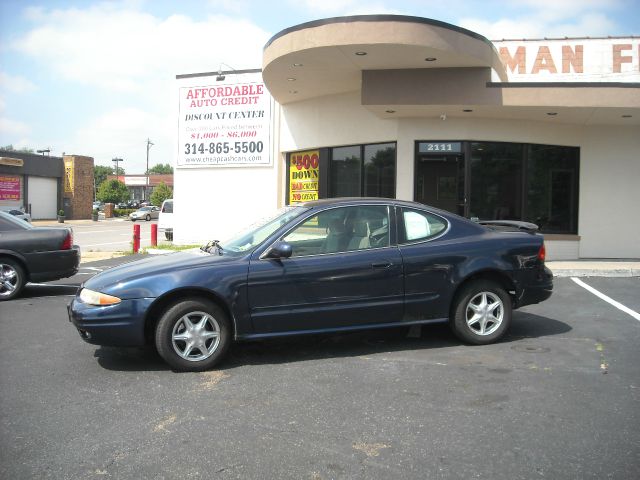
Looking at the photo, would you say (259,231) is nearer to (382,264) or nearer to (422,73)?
(382,264)

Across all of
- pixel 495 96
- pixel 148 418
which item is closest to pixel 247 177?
pixel 495 96

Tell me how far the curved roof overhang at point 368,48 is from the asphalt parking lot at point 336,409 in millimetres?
5674

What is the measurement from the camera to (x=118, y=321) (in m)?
4.86

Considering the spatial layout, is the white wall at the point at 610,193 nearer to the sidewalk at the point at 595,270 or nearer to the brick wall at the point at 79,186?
the sidewalk at the point at 595,270

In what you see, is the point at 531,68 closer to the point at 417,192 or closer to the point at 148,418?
the point at 417,192

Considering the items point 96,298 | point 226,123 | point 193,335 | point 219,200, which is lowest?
point 193,335

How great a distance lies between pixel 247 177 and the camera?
16.5 meters

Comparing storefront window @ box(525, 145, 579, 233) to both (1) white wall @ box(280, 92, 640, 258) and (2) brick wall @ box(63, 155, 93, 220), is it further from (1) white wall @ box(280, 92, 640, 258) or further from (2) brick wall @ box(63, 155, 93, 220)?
(2) brick wall @ box(63, 155, 93, 220)

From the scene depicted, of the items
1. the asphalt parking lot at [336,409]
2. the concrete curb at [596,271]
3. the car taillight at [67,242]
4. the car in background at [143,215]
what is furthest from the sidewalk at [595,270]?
the car in background at [143,215]

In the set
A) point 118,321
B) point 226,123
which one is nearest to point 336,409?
point 118,321

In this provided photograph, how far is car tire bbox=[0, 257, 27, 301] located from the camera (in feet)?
29.2

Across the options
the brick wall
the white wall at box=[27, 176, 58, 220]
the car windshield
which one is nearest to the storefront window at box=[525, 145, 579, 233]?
the car windshield

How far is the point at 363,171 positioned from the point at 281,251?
29.4 ft

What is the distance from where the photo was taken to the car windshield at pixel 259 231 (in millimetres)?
5438
